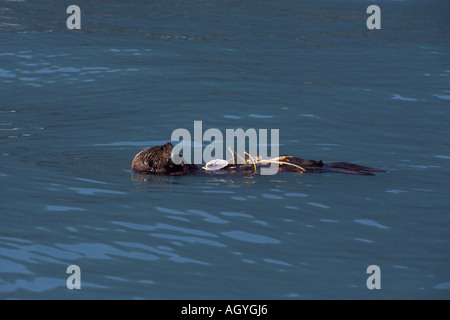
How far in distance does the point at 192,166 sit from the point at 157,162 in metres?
0.51

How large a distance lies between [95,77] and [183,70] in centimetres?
210

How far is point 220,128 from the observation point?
12.2 m

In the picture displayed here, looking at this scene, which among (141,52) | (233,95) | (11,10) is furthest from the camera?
(11,10)

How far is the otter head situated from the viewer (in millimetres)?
8789

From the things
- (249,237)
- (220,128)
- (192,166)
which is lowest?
(249,237)

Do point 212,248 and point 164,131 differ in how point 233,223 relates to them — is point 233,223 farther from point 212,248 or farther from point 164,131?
point 164,131

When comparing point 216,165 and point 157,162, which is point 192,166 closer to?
point 216,165

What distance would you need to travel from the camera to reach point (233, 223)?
7262 mm

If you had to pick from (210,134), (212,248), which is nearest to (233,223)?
(212,248)

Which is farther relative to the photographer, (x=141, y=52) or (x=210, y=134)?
(x=141, y=52)

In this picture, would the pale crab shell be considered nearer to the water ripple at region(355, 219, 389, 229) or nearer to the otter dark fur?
the otter dark fur

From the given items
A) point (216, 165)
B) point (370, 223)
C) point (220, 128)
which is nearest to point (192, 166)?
point (216, 165)

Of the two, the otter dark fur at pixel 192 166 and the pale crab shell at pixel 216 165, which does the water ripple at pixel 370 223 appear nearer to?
the otter dark fur at pixel 192 166
